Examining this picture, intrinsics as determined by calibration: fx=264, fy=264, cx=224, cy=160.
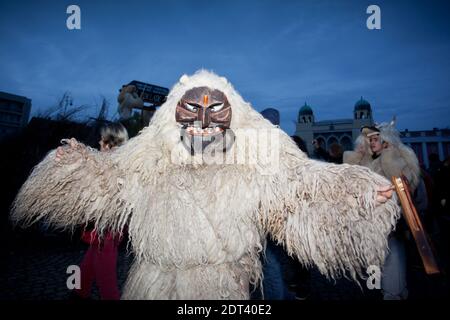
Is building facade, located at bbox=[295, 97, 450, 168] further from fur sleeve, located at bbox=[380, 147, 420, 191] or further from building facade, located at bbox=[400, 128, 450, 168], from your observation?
fur sleeve, located at bbox=[380, 147, 420, 191]

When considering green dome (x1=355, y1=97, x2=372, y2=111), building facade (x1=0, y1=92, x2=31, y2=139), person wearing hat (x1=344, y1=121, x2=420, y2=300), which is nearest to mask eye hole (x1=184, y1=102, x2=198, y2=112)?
person wearing hat (x1=344, y1=121, x2=420, y2=300)

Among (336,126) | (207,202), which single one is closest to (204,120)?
(207,202)

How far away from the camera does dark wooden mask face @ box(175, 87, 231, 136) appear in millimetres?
1578

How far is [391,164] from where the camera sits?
2529 mm

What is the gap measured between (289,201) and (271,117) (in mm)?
1625

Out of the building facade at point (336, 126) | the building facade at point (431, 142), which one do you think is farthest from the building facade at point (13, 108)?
the building facade at point (431, 142)

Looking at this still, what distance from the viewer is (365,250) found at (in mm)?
Result: 1372

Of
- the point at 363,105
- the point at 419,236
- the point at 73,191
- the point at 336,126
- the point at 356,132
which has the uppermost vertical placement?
the point at 363,105

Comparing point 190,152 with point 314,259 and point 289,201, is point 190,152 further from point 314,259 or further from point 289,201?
point 314,259

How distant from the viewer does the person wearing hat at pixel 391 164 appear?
2334 mm

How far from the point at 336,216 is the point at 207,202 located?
0.70 m

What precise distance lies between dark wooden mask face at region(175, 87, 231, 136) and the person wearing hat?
6.04ft

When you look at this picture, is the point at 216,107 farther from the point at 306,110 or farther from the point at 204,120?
the point at 306,110
